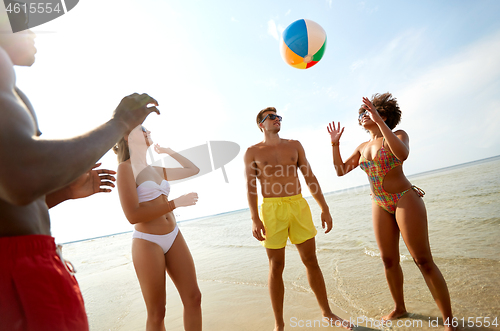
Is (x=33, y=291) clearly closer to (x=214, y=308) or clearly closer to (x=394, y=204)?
(x=394, y=204)

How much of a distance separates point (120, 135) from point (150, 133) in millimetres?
2284

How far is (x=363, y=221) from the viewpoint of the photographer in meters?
11.0

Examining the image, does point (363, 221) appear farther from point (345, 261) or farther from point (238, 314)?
point (238, 314)

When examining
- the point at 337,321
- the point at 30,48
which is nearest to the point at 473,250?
the point at 337,321

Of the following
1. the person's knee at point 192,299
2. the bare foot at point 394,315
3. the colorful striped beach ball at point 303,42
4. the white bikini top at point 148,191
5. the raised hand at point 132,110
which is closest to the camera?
the raised hand at point 132,110

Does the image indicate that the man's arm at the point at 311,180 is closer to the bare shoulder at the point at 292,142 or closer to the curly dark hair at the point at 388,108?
the bare shoulder at the point at 292,142

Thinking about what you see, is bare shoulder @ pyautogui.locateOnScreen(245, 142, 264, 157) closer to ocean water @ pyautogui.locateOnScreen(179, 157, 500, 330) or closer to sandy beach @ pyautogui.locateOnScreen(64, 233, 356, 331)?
sandy beach @ pyautogui.locateOnScreen(64, 233, 356, 331)

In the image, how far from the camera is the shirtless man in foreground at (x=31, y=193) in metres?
0.86

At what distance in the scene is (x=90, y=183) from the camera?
6.14ft

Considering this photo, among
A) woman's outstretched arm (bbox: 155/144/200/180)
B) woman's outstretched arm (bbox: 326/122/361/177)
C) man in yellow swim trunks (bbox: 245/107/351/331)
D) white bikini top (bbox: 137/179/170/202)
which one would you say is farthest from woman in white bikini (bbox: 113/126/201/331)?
woman's outstretched arm (bbox: 326/122/361/177)

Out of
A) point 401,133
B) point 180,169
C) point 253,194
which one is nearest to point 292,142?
point 253,194

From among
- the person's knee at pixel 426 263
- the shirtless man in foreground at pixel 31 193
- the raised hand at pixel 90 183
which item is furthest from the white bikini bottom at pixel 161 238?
the person's knee at pixel 426 263

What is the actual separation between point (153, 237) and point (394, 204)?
2949 mm

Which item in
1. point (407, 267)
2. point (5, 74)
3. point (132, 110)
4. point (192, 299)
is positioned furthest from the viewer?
point (407, 267)
